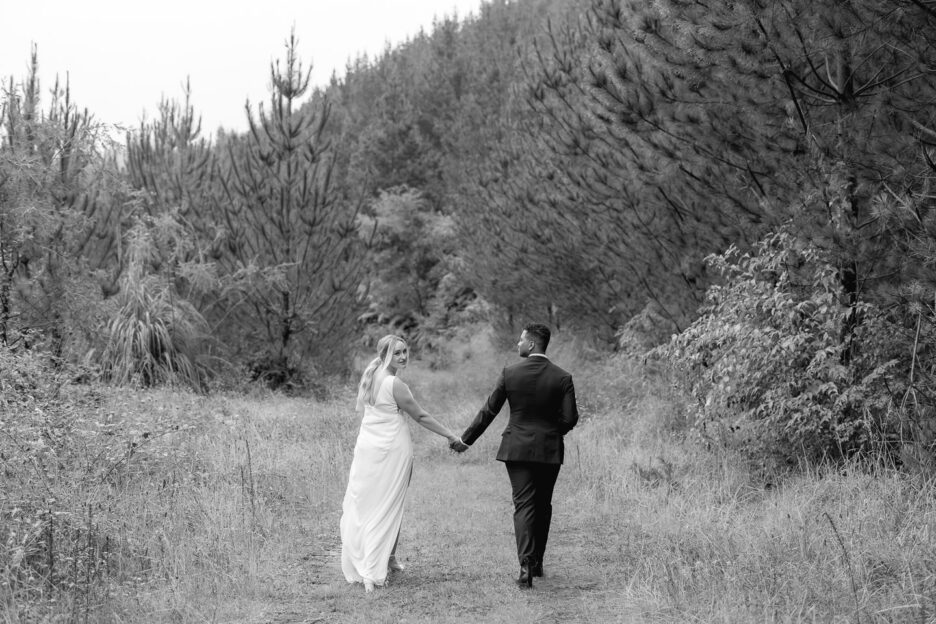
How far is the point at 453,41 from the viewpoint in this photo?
179 ft

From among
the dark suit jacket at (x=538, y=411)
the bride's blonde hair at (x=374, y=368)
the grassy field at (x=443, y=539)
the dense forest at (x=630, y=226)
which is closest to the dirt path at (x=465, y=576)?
the grassy field at (x=443, y=539)

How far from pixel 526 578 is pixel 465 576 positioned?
60cm

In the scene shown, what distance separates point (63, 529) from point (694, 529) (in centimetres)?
Result: 469

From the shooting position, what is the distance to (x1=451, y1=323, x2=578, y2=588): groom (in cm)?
636

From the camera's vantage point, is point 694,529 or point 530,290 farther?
point 530,290

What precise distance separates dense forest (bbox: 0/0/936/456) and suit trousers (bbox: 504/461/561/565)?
113 inches

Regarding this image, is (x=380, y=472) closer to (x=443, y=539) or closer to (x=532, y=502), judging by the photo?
(x=532, y=502)

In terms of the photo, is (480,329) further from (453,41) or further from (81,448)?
(81,448)

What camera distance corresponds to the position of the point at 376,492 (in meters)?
6.62

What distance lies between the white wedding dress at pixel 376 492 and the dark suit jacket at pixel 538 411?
30.9 inches

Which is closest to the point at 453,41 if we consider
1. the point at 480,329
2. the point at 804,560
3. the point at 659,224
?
the point at 480,329

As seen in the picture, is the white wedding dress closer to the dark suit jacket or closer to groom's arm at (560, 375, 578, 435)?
the dark suit jacket

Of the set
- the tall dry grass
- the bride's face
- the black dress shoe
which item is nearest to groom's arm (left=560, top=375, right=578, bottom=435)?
the black dress shoe

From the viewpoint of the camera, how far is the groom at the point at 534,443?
6.36m
